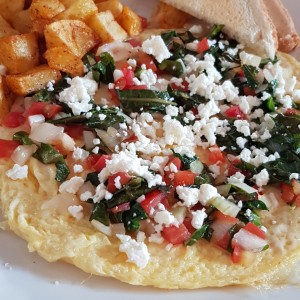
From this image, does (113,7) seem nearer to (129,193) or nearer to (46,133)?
(46,133)

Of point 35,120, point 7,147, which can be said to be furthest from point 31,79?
point 7,147

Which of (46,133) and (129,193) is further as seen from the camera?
(46,133)

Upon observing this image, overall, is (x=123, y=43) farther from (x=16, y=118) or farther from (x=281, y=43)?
(x=281, y=43)

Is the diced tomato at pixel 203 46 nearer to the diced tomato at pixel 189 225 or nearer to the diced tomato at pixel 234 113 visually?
the diced tomato at pixel 234 113

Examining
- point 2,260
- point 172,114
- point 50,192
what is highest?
point 172,114

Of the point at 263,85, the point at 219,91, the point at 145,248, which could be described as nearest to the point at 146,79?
the point at 219,91

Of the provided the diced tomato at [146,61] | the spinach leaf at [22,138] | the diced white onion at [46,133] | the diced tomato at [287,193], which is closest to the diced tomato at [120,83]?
the diced tomato at [146,61]
